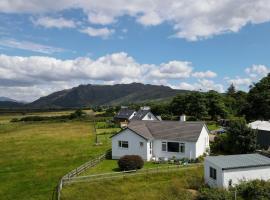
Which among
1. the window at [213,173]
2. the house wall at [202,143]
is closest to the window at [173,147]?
the house wall at [202,143]

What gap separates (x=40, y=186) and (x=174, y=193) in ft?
45.1

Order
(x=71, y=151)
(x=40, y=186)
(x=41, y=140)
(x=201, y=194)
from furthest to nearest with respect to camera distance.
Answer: (x=41, y=140), (x=71, y=151), (x=40, y=186), (x=201, y=194)

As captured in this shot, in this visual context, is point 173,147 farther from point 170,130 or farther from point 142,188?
point 142,188

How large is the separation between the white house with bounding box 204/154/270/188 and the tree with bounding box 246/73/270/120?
126 ft

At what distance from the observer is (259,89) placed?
74.4 m

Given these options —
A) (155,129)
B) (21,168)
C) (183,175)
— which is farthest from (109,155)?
(183,175)

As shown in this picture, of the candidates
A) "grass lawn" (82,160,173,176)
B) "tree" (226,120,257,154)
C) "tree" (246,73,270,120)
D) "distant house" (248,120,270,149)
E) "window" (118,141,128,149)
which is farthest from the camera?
"tree" (246,73,270,120)

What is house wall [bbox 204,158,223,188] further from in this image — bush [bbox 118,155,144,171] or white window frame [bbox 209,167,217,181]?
bush [bbox 118,155,144,171]

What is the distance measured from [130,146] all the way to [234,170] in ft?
58.3

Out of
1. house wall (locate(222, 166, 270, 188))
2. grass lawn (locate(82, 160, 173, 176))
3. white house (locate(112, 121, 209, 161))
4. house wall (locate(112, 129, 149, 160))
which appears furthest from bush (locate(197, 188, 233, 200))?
house wall (locate(112, 129, 149, 160))

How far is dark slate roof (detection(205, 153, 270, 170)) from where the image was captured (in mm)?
30859

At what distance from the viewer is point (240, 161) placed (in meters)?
32.2

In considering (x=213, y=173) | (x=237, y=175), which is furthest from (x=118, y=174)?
(x=237, y=175)

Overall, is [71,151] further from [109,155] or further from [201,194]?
[201,194]
